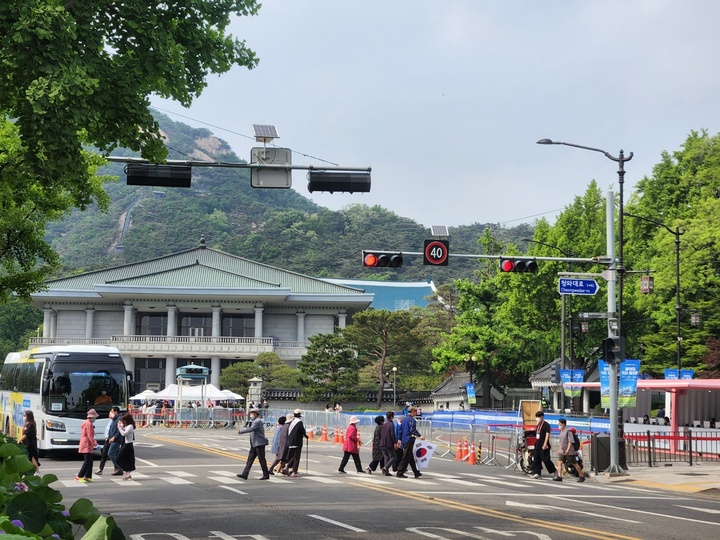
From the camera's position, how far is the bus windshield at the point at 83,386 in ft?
105

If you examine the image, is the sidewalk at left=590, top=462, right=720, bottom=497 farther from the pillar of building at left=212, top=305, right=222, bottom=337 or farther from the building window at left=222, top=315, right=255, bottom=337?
the building window at left=222, top=315, right=255, bottom=337

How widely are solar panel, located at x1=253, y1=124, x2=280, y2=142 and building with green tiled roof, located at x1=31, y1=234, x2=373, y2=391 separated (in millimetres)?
81552

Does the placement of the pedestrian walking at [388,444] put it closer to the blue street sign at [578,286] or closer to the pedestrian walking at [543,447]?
the pedestrian walking at [543,447]

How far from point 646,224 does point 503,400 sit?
1805 cm

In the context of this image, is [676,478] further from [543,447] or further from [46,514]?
[46,514]

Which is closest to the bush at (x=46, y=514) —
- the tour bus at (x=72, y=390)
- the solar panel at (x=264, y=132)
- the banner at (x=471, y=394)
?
the solar panel at (x=264, y=132)

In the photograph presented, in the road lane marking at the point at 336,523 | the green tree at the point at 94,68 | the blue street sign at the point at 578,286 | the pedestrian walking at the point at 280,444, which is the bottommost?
the road lane marking at the point at 336,523

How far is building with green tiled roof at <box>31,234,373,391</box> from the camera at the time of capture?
332 feet

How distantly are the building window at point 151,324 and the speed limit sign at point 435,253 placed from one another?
83053 mm

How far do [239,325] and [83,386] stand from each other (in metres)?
76.0

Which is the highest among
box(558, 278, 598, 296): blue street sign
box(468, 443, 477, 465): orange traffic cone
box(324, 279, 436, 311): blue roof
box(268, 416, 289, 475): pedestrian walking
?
box(324, 279, 436, 311): blue roof

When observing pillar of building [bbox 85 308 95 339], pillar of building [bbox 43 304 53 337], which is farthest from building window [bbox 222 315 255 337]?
pillar of building [bbox 43 304 53 337]

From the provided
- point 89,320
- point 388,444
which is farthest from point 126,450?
point 89,320

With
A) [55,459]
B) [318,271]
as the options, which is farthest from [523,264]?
[318,271]
